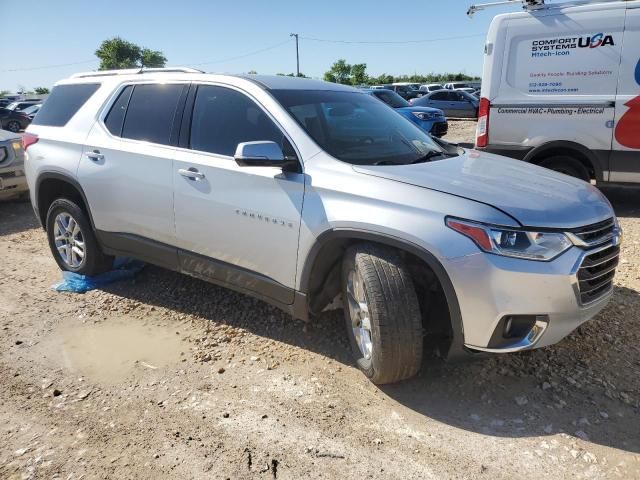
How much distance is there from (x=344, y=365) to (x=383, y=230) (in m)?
1.05

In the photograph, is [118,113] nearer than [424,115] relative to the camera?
Yes

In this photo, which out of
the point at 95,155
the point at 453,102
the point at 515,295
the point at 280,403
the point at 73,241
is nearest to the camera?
the point at 515,295

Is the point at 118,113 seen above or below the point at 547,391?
above

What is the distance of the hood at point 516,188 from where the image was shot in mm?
2562

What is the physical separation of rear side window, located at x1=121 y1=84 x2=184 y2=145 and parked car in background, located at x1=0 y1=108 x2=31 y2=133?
67.1ft

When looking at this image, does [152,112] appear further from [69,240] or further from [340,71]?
[340,71]

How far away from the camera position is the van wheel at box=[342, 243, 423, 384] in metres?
2.73

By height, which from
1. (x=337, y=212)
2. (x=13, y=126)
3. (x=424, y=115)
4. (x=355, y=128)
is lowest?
(x=13, y=126)

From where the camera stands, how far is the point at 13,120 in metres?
21.4

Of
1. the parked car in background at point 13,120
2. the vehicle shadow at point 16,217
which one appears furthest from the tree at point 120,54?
the vehicle shadow at point 16,217

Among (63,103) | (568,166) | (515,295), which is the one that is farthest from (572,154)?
(63,103)

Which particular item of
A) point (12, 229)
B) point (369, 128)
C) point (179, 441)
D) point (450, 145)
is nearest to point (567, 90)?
point (450, 145)

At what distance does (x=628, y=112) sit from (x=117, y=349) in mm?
6043

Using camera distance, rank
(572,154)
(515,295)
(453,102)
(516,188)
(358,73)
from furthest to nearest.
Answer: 1. (358,73)
2. (453,102)
3. (572,154)
4. (516,188)
5. (515,295)
